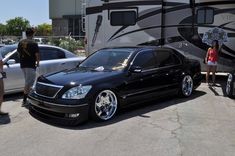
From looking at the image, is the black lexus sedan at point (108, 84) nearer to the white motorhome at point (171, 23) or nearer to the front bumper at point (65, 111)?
the front bumper at point (65, 111)

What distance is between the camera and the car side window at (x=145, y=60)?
882 cm

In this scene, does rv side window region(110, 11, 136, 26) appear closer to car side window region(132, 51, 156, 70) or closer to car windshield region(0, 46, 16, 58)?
car windshield region(0, 46, 16, 58)

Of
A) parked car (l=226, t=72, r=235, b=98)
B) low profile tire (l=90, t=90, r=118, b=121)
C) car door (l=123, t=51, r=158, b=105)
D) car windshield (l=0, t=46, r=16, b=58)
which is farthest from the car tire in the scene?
car windshield (l=0, t=46, r=16, b=58)

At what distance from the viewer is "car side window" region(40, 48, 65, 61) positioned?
36.1 ft

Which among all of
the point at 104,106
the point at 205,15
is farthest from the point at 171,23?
the point at 104,106

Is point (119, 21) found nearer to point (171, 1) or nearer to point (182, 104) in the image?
point (171, 1)

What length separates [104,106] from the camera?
7680 millimetres

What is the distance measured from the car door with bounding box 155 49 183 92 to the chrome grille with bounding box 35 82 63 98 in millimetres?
2712

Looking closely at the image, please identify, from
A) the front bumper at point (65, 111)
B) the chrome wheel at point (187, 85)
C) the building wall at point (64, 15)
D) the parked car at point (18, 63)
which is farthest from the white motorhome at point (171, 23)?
the building wall at point (64, 15)

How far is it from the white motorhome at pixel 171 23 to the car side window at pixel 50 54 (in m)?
2.54

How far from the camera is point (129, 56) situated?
28.7 feet

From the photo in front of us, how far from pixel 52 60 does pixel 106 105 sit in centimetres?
386

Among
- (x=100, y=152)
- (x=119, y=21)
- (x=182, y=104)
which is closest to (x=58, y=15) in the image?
(x=119, y=21)

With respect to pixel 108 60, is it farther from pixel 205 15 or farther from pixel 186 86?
pixel 205 15
